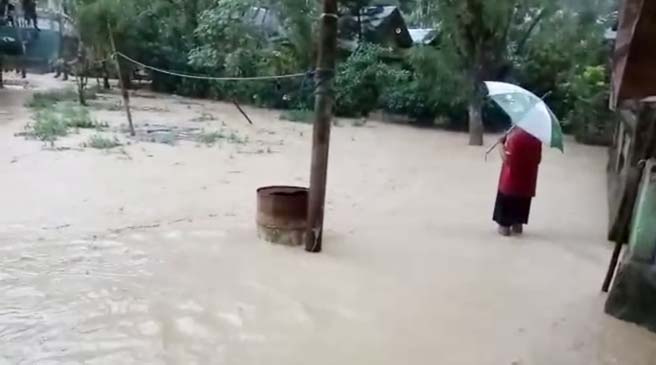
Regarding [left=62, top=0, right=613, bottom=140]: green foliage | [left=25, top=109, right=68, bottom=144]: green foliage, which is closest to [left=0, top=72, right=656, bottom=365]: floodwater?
[left=25, top=109, right=68, bottom=144]: green foliage

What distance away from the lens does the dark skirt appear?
6.45 metres

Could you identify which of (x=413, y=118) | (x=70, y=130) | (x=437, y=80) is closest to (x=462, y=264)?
(x=70, y=130)

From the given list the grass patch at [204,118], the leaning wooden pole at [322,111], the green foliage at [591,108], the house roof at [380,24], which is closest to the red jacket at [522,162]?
the leaning wooden pole at [322,111]

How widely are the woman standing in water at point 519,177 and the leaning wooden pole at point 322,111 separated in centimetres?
185

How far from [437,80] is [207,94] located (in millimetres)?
8520

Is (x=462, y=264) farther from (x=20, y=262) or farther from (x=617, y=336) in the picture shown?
(x=20, y=262)

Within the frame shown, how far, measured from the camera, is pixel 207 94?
2120cm

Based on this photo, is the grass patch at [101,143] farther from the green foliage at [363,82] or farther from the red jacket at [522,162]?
the green foliage at [363,82]

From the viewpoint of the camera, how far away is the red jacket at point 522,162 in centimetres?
644

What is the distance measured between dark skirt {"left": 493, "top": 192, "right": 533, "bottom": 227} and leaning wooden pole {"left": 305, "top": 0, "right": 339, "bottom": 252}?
1826 mm

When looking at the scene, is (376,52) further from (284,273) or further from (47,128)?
(284,273)

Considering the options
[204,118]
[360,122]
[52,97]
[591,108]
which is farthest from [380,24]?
[52,97]

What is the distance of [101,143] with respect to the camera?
10664 millimetres

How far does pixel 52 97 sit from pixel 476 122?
33.1ft
